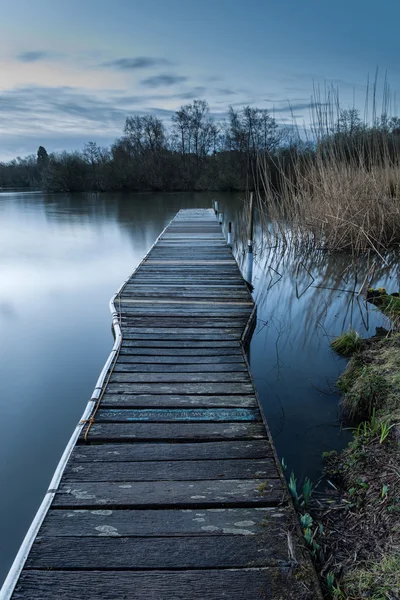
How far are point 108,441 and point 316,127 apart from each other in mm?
6148

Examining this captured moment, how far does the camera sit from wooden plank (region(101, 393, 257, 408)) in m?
2.35

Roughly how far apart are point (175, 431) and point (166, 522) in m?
0.61

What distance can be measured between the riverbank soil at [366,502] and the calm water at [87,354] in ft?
0.77

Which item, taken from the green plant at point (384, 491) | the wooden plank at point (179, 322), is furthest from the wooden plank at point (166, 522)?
the wooden plank at point (179, 322)

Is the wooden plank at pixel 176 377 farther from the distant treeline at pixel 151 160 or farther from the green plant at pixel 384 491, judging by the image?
the distant treeline at pixel 151 160


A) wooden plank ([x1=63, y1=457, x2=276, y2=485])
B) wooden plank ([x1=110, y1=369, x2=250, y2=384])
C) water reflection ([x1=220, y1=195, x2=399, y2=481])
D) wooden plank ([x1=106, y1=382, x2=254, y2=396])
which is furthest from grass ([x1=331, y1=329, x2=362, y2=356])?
wooden plank ([x1=63, y1=457, x2=276, y2=485])

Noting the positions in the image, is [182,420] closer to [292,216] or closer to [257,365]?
[257,365]

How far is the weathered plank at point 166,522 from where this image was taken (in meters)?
1.46

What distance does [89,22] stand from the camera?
9906 millimetres

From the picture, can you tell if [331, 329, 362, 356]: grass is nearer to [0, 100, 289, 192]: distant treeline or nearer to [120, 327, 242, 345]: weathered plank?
[120, 327, 242, 345]: weathered plank

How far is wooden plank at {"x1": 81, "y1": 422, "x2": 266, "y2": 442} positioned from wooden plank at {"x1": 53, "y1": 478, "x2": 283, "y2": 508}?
33cm

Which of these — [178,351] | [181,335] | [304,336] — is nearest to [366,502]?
[178,351]

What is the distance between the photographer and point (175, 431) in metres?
2.10

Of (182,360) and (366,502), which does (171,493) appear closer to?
(366,502)
